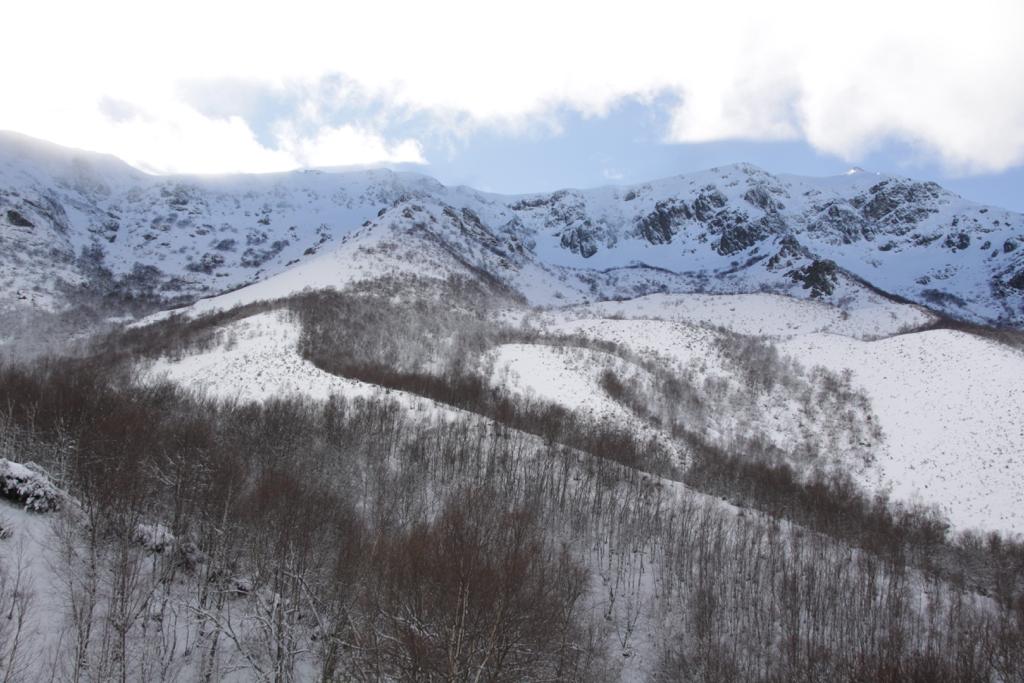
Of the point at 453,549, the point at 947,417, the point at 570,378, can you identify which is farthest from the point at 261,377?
the point at 947,417

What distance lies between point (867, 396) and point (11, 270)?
15899 centimetres

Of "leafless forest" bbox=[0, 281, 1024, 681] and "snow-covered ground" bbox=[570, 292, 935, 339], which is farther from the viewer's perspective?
"snow-covered ground" bbox=[570, 292, 935, 339]

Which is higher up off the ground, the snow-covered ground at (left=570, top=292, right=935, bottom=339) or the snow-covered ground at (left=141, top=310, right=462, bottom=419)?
the snow-covered ground at (left=570, top=292, right=935, bottom=339)

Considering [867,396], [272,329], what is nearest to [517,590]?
[272,329]

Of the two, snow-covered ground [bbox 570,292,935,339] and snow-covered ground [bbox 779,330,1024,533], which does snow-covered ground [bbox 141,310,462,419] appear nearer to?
snow-covered ground [bbox 779,330,1024,533]

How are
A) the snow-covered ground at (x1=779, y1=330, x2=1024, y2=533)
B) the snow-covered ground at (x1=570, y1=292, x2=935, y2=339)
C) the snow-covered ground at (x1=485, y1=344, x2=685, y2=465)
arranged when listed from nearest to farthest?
the snow-covered ground at (x1=779, y1=330, x2=1024, y2=533) → the snow-covered ground at (x1=485, y1=344, x2=685, y2=465) → the snow-covered ground at (x1=570, y1=292, x2=935, y2=339)

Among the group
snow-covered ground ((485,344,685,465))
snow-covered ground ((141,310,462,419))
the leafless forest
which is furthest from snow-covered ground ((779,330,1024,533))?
snow-covered ground ((141,310,462,419))

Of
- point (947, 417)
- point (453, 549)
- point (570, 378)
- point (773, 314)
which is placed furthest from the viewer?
point (773, 314)

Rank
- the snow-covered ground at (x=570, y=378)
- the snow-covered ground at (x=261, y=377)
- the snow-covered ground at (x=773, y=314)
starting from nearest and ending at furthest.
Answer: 1. the snow-covered ground at (x=261, y=377)
2. the snow-covered ground at (x=570, y=378)
3. the snow-covered ground at (x=773, y=314)

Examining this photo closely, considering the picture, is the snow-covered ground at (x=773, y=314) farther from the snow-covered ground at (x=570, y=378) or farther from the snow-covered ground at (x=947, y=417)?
the snow-covered ground at (x=570, y=378)

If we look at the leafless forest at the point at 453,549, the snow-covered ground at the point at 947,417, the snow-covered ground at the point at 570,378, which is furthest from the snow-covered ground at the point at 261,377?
the snow-covered ground at the point at 947,417

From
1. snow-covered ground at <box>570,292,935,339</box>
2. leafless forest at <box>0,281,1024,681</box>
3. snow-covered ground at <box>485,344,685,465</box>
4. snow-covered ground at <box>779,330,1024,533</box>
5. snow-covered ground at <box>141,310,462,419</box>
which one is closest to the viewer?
leafless forest at <box>0,281,1024,681</box>

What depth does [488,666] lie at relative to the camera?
15.9 meters

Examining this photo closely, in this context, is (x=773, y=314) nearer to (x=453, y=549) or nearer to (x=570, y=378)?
(x=570, y=378)
